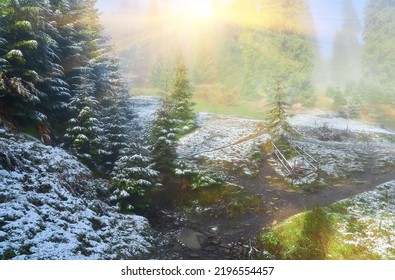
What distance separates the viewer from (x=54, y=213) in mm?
7191

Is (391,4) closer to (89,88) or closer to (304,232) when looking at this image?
(304,232)

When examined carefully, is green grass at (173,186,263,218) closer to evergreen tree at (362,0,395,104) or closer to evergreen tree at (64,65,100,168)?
evergreen tree at (64,65,100,168)

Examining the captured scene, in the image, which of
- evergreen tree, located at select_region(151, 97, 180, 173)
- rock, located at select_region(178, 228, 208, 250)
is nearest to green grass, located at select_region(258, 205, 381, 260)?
rock, located at select_region(178, 228, 208, 250)

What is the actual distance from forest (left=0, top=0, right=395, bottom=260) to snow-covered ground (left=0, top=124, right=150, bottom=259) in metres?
0.04

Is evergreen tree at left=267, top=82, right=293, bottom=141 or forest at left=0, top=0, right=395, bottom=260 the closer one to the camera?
forest at left=0, top=0, right=395, bottom=260

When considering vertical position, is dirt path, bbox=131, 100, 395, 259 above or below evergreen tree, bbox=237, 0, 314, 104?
below

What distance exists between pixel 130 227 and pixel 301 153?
7.50 m

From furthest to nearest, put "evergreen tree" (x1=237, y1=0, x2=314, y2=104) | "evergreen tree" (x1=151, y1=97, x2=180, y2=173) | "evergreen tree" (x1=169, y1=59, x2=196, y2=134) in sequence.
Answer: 1. "evergreen tree" (x1=237, y1=0, x2=314, y2=104)
2. "evergreen tree" (x1=169, y1=59, x2=196, y2=134)
3. "evergreen tree" (x1=151, y1=97, x2=180, y2=173)

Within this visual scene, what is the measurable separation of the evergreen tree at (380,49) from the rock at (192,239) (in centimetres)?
1037

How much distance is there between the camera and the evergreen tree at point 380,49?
1133cm

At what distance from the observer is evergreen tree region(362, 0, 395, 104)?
11.3m

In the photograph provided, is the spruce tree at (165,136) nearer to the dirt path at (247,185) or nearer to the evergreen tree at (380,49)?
the dirt path at (247,185)

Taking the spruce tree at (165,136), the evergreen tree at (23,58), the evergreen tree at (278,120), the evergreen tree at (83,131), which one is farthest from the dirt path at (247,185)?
the evergreen tree at (23,58)
